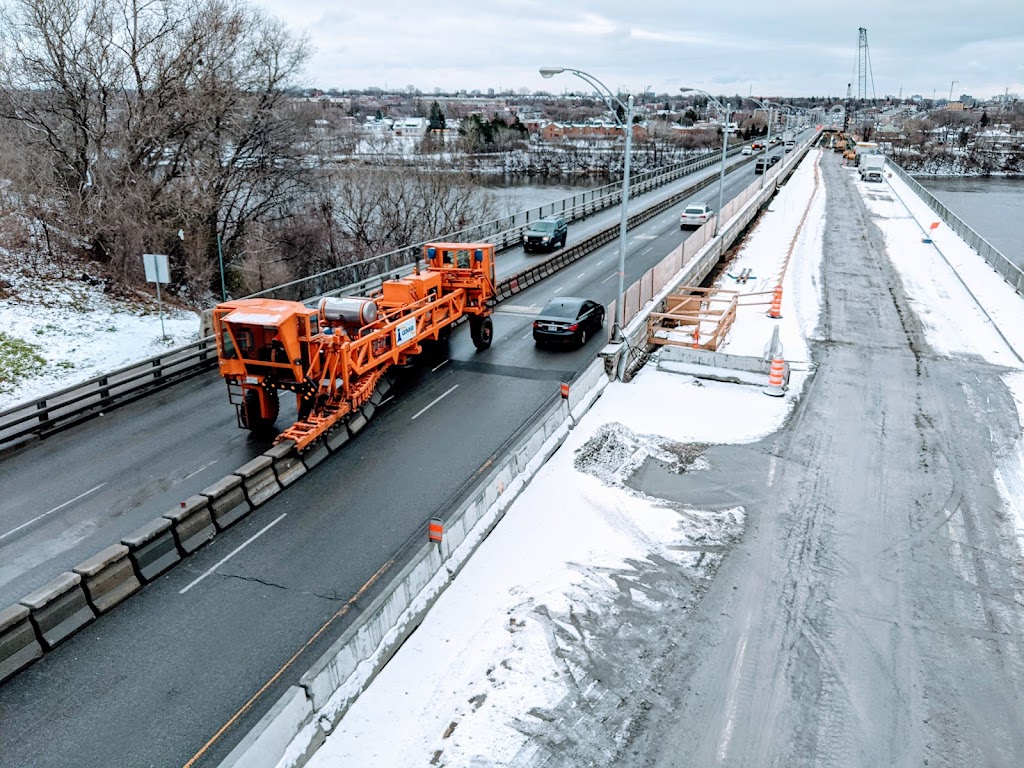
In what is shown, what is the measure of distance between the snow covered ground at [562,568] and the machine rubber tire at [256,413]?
6.43m

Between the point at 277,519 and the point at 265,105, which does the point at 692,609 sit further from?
the point at 265,105

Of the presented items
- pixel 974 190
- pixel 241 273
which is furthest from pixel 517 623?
pixel 974 190

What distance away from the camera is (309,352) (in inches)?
A: 601

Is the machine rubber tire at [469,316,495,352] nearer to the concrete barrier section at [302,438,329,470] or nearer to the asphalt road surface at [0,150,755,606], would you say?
the asphalt road surface at [0,150,755,606]

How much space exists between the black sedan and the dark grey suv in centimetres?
1594

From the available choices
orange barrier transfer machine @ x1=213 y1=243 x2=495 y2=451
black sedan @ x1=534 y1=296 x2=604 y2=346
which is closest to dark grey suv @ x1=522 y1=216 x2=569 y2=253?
black sedan @ x1=534 y1=296 x2=604 y2=346

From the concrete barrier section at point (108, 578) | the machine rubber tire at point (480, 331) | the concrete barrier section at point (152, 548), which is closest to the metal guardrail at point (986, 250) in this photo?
the machine rubber tire at point (480, 331)

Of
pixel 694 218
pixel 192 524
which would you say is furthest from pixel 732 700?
pixel 694 218

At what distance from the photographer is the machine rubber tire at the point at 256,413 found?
16.2m

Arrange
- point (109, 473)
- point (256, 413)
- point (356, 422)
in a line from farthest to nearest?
point (356, 422)
point (256, 413)
point (109, 473)

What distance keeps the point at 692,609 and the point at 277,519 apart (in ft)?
24.6

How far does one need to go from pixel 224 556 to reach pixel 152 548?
3.71ft

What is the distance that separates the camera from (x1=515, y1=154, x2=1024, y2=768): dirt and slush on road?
8.57 m

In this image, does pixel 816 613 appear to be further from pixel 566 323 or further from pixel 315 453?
pixel 566 323
